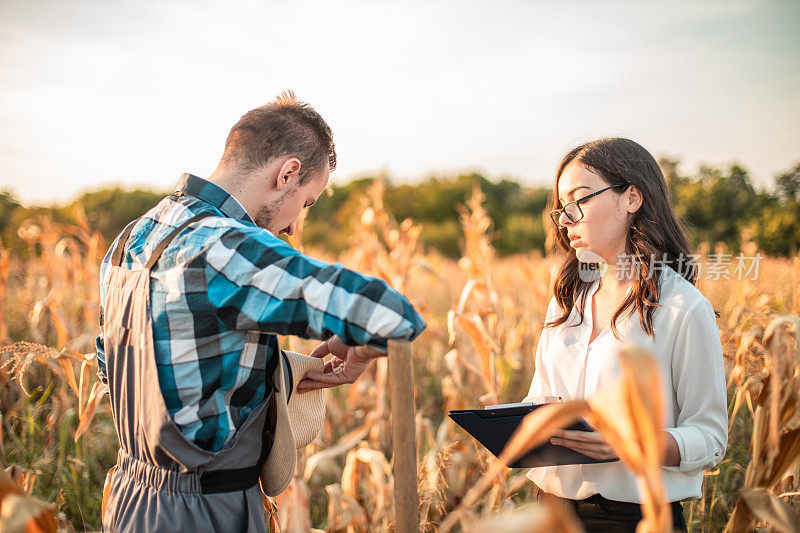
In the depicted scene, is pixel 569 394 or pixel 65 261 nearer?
pixel 569 394

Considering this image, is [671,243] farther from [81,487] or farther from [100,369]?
[81,487]

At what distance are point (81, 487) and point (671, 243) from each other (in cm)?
284

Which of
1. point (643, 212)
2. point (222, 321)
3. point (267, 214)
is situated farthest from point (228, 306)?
point (643, 212)

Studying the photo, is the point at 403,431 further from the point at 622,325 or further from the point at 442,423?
the point at 442,423

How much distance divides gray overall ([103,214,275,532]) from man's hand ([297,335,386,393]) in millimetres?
150

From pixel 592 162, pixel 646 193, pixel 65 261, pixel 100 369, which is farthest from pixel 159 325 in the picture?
pixel 65 261

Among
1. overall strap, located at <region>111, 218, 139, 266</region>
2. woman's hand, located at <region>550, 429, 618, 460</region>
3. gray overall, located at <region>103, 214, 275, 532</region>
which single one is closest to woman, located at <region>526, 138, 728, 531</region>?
woman's hand, located at <region>550, 429, 618, 460</region>

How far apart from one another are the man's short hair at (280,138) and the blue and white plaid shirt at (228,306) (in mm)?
140

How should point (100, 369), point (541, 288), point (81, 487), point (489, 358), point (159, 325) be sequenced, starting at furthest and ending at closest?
point (541, 288)
point (81, 487)
point (489, 358)
point (100, 369)
point (159, 325)

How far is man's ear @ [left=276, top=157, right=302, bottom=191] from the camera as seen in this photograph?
1.42m

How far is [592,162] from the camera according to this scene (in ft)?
5.91

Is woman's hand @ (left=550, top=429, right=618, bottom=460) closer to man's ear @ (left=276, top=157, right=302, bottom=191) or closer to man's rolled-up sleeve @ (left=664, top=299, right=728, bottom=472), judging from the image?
man's rolled-up sleeve @ (left=664, top=299, right=728, bottom=472)

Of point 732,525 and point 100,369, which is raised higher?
point 100,369

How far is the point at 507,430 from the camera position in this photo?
1.38m
